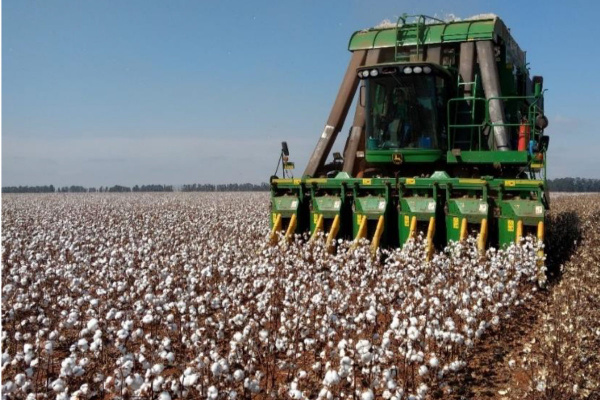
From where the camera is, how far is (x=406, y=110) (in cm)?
1052

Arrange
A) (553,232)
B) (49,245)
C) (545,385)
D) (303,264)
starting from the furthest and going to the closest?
(553,232) → (49,245) → (303,264) → (545,385)

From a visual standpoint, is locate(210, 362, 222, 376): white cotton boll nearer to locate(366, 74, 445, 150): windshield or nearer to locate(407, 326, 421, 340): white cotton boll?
locate(407, 326, 421, 340): white cotton boll

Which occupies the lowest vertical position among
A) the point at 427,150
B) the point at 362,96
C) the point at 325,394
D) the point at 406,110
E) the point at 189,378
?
the point at 325,394

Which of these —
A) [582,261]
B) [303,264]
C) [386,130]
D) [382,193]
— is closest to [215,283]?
[303,264]

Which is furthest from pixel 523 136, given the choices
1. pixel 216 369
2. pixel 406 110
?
pixel 216 369

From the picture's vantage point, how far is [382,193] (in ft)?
33.6

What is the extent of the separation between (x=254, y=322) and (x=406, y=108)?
599 centimetres

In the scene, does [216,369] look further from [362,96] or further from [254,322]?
[362,96]

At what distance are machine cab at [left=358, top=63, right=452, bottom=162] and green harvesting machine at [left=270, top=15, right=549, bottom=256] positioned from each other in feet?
0.06

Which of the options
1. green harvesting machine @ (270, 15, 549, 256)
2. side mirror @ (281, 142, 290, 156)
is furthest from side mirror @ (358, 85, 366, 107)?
side mirror @ (281, 142, 290, 156)

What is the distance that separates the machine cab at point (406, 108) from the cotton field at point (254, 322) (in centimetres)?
193

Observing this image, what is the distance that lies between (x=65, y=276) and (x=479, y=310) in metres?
5.18

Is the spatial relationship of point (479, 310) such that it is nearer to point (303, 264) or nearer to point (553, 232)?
point (303, 264)

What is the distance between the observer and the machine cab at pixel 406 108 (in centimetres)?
1036
